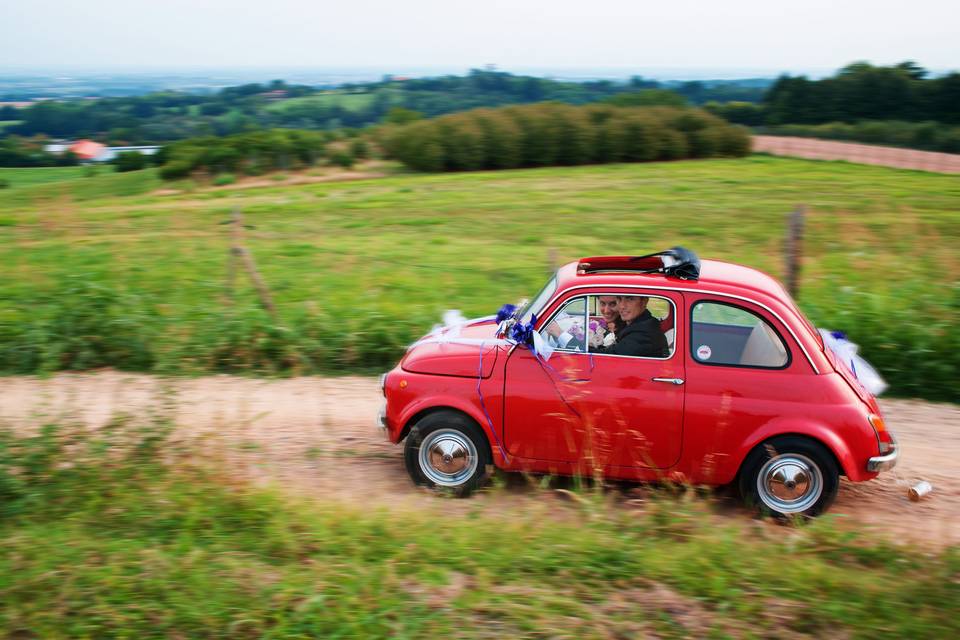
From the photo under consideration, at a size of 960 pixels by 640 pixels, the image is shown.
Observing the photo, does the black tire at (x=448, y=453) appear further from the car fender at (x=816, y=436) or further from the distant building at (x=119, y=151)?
the distant building at (x=119, y=151)

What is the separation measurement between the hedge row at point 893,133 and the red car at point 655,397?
3148 cm

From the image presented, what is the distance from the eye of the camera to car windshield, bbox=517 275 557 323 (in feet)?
21.5

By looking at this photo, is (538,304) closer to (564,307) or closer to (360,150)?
(564,307)

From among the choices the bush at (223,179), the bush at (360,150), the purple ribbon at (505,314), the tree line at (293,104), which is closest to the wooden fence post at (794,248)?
the purple ribbon at (505,314)

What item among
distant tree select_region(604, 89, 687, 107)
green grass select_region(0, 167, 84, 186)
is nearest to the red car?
green grass select_region(0, 167, 84, 186)

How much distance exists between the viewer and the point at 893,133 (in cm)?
3512

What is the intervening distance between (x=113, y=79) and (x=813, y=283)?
4131 cm

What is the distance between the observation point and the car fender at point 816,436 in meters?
5.95

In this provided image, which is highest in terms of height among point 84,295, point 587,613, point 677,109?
point 677,109

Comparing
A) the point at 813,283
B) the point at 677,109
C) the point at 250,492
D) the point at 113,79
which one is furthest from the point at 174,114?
the point at 250,492

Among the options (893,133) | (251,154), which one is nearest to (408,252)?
(251,154)

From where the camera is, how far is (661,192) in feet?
79.4

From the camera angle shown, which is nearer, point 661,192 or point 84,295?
point 84,295

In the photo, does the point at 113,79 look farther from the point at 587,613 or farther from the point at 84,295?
the point at 587,613
